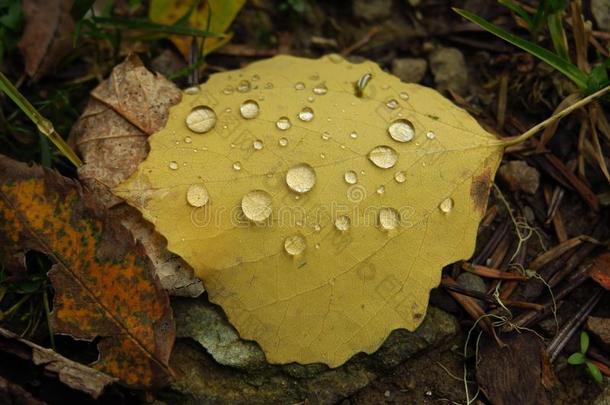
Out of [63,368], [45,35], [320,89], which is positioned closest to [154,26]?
[45,35]

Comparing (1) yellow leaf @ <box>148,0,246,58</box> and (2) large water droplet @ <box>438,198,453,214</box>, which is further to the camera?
(1) yellow leaf @ <box>148,0,246,58</box>

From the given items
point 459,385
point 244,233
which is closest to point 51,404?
point 244,233

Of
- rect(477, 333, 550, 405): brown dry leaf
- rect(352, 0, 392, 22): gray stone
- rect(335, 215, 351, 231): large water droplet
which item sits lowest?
rect(477, 333, 550, 405): brown dry leaf

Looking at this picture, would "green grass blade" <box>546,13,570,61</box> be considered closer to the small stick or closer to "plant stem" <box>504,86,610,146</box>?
"plant stem" <box>504,86,610,146</box>

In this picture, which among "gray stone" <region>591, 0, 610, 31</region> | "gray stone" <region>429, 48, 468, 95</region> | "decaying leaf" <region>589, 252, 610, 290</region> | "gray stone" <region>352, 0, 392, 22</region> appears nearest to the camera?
"decaying leaf" <region>589, 252, 610, 290</region>

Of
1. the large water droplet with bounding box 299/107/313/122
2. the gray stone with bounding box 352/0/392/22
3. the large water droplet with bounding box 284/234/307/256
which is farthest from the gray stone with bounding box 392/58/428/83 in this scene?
the large water droplet with bounding box 284/234/307/256

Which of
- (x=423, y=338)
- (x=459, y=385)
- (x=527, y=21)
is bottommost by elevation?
(x=459, y=385)

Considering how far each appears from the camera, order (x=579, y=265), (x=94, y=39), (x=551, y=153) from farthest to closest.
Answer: (x=94, y=39) → (x=551, y=153) → (x=579, y=265)

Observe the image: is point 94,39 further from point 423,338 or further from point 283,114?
point 423,338
